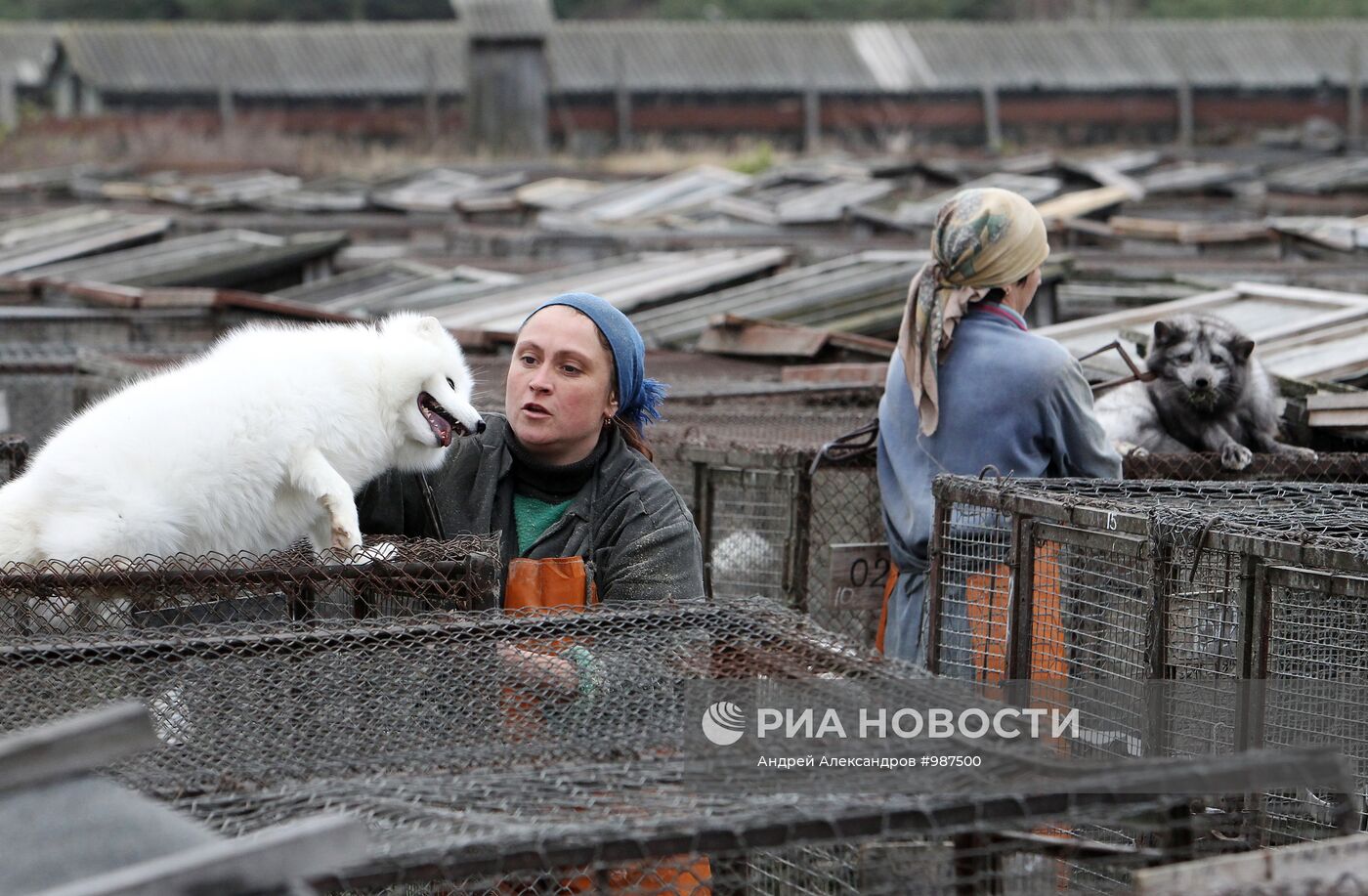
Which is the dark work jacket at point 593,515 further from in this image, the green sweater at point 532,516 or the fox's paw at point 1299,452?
the fox's paw at point 1299,452

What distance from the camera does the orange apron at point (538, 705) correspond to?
209 cm

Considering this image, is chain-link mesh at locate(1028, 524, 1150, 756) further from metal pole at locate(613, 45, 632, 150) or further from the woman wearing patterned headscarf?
metal pole at locate(613, 45, 632, 150)

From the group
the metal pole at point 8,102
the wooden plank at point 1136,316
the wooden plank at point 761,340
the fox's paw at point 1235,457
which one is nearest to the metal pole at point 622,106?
the metal pole at point 8,102

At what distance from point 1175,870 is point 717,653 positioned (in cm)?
98

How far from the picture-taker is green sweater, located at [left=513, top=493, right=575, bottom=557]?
3.39 metres

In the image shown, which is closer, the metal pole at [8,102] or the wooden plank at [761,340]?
the wooden plank at [761,340]

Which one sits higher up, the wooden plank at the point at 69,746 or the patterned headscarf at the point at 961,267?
the patterned headscarf at the point at 961,267

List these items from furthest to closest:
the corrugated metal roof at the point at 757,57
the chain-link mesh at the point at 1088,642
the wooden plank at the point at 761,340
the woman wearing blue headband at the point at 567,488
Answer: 1. the corrugated metal roof at the point at 757,57
2. the wooden plank at the point at 761,340
3. the chain-link mesh at the point at 1088,642
4. the woman wearing blue headband at the point at 567,488

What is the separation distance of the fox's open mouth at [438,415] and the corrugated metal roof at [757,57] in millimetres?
31314

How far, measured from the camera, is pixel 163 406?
314 cm

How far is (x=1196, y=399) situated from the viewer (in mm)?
5504

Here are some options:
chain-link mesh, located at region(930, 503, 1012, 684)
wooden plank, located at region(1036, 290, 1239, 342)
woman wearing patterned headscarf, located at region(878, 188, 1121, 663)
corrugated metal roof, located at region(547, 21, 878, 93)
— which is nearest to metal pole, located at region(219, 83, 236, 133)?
corrugated metal roof, located at region(547, 21, 878, 93)

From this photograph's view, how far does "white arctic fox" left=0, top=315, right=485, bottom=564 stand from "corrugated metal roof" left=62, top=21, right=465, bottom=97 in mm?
32800

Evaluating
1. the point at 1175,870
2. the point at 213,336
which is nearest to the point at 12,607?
the point at 1175,870
